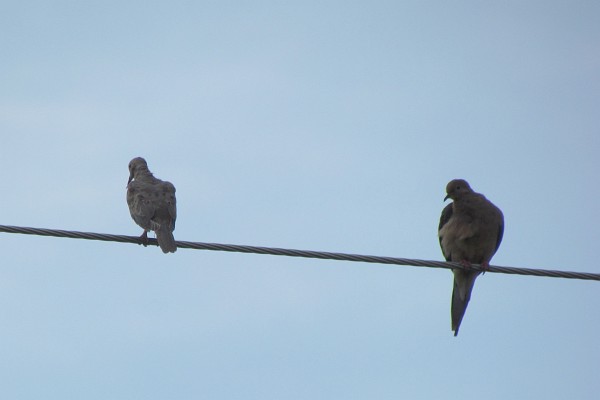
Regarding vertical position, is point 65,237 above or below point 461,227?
below

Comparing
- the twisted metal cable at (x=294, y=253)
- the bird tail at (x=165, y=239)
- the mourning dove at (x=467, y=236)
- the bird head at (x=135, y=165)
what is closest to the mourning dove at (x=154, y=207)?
the bird tail at (x=165, y=239)

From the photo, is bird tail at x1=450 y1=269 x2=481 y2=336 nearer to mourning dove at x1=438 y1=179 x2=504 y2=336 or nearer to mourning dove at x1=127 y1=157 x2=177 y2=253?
mourning dove at x1=438 y1=179 x2=504 y2=336

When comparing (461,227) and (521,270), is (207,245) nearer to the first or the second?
(521,270)

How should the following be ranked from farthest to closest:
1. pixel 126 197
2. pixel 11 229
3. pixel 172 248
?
1. pixel 126 197
2. pixel 172 248
3. pixel 11 229

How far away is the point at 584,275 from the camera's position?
7.01 meters

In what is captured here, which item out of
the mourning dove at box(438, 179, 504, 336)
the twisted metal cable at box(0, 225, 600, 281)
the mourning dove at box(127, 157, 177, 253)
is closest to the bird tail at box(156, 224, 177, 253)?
the mourning dove at box(127, 157, 177, 253)

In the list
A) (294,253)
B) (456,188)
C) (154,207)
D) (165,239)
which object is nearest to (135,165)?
(154,207)

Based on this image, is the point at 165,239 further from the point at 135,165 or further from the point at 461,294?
the point at 461,294

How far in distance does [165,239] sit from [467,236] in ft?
9.08

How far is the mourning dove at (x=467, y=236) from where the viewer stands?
9.78 m

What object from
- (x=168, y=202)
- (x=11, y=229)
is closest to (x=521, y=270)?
(x=11, y=229)

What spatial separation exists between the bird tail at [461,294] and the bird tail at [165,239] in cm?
270

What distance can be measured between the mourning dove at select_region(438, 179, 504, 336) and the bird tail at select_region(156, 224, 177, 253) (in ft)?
8.57

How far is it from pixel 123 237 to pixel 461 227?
3.68 metres
